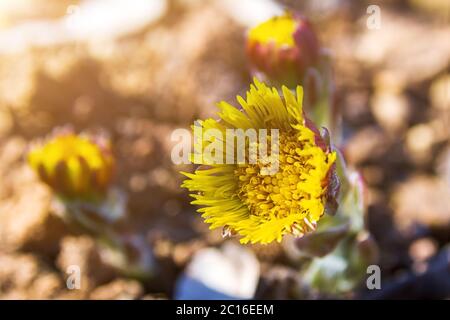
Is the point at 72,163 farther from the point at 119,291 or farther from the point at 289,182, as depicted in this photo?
the point at 289,182

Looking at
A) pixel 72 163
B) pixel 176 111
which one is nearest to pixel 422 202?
pixel 176 111

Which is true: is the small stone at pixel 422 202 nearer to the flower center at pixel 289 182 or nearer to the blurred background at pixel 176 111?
the blurred background at pixel 176 111

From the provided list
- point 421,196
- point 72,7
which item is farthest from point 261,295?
point 72,7

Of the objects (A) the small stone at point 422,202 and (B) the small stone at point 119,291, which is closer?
(B) the small stone at point 119,291

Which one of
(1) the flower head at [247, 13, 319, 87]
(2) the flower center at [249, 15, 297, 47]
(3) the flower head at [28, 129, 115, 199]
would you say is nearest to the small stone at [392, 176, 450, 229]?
(1) the flower head at [247, 13, 319, 87]

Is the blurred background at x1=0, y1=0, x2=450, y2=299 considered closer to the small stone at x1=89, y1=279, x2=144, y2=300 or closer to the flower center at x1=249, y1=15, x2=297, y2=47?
the small stone at x1=89, y1=279, x2=144, y2=300

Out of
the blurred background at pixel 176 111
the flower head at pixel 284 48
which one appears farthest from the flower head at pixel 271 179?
the blurred background at pixel 176 111
